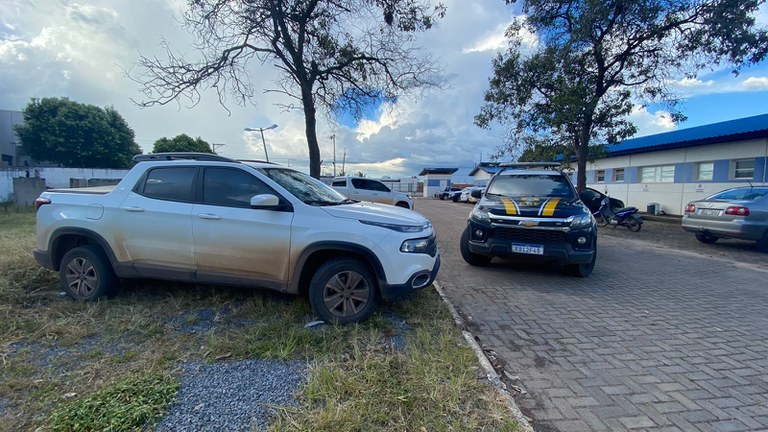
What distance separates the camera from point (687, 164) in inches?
590

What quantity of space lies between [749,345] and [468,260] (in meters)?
3.57

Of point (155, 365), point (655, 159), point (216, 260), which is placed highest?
point (655, 159)

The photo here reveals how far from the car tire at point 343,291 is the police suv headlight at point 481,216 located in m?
2.75

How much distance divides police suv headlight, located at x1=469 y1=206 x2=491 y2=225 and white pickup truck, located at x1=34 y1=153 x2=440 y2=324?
2055mm

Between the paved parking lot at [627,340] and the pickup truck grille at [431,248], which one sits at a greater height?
the pickup truck grille at [431,248]

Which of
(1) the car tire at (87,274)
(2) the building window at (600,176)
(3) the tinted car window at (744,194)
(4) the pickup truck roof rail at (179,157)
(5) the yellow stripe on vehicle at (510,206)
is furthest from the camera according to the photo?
(2) the building window at (600,176)

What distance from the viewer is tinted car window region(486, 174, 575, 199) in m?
6.02

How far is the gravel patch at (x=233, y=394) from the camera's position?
6.95 feet

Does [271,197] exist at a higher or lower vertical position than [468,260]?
higher

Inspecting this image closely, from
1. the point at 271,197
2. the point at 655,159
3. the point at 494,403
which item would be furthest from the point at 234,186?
the point at 655,159

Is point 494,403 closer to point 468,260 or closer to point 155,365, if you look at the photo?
point 155,365

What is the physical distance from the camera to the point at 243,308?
3.82 metres

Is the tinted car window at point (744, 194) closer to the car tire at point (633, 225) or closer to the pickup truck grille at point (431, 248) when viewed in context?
the car tire at point (633, 225)

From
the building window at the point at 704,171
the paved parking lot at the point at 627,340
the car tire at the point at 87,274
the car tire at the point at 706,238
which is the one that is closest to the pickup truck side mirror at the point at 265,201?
the car tire at the point at 87,274
